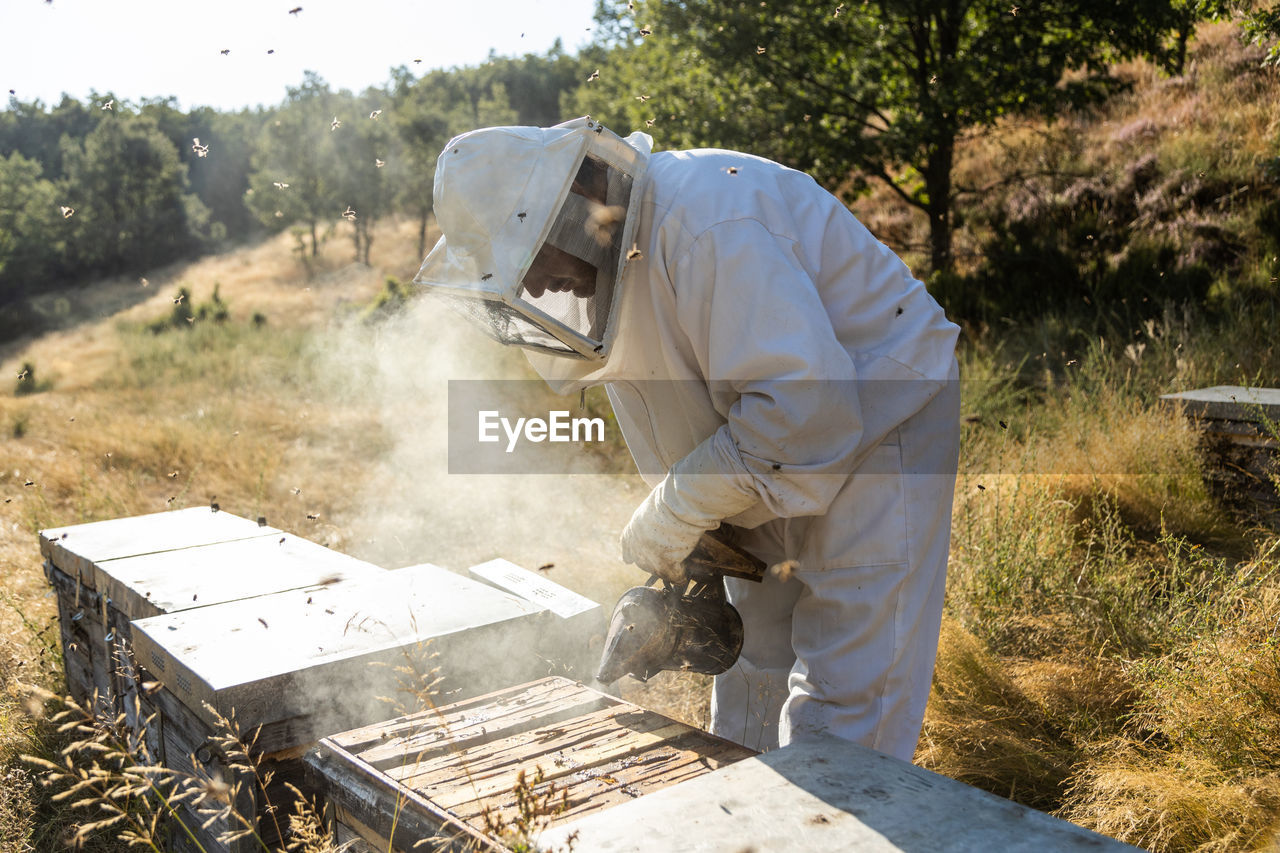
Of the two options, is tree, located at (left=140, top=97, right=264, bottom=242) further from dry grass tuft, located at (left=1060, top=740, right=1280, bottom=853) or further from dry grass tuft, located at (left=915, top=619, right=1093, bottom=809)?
dry grass tuft, located at (left=1060, top=740, right=1280, bottom=853)

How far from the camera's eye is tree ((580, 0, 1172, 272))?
8.82m

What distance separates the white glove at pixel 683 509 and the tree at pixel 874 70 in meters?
7.69

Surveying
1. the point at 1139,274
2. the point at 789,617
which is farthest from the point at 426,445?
the point at 1139,274

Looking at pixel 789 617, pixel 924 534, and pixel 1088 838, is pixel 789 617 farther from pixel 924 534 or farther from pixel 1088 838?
pixel 1088 838

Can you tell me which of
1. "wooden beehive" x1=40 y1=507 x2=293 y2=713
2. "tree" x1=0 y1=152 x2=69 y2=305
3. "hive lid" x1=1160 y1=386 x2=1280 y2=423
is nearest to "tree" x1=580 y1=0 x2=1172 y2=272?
"hive lid" x1=1160 y1=386 x2=1280 y2=423

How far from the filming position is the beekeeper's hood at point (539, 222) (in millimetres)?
1931

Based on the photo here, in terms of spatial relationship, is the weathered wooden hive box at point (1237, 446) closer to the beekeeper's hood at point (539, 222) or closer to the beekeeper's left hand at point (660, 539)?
the beekeeper's left hand at point (660, 539)

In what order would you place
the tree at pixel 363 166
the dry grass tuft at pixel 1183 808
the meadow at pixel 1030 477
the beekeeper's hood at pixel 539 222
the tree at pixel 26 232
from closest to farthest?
the beekeeper's hood at pixel 539 222, the dry grass tuft at pixel 1183 808, the meadow at pixel 1030 477, the tree at pixel 363 166, the tree at pixel 26 232

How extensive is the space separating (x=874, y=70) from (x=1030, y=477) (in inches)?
268

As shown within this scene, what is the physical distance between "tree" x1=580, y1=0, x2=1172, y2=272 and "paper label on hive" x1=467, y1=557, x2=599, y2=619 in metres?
6.83

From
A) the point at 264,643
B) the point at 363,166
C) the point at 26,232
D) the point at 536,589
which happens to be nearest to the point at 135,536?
the point at 264,643

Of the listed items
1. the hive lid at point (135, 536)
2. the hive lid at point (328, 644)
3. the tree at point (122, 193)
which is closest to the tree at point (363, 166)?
the tree at point (122, 193)

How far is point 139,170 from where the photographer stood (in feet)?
111

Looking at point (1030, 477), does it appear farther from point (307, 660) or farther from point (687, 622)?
point (307, 660)
